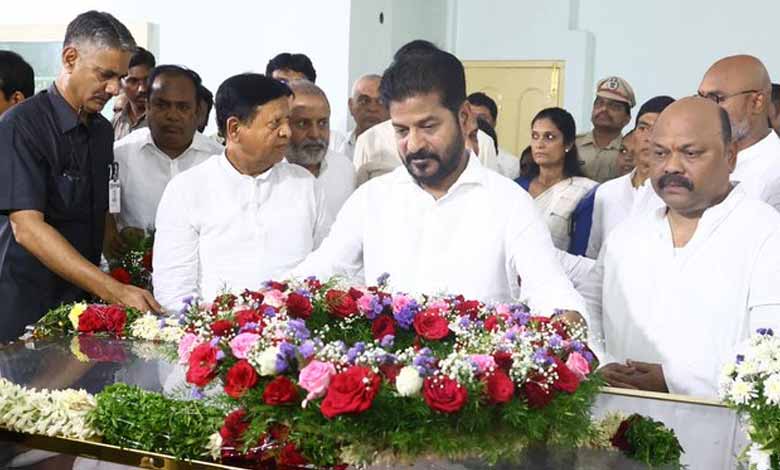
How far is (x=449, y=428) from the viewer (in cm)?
212

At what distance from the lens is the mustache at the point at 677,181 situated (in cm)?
334

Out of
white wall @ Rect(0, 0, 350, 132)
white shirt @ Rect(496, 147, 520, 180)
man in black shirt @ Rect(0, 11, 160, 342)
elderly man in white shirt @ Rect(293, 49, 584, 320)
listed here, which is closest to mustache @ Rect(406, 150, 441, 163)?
elderly man in white shirt @ Rect(293, 49, 584, 320)

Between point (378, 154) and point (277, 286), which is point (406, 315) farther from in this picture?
point (378, 154)

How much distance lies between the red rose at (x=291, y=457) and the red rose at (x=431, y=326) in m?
0.61

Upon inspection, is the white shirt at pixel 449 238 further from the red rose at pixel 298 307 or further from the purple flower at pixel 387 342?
the purple flower at pixel 387 342

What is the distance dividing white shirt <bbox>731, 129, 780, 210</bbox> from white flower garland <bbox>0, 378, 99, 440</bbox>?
286 centimetres

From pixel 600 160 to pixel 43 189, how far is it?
408 cm

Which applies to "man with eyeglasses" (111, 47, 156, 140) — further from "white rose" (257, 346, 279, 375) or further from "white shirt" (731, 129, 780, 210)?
"white rose" (257, 346, 279, 375)

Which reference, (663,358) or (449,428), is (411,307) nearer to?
(449,428)

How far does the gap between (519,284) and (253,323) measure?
1300 mm

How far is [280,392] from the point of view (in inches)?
85.7

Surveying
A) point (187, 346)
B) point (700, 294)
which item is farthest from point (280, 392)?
point (700, 294)

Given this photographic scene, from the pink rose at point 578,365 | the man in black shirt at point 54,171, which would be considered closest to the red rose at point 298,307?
the pink rose at point 578,365

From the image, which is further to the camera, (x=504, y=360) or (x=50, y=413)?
(x=50, y=413)
